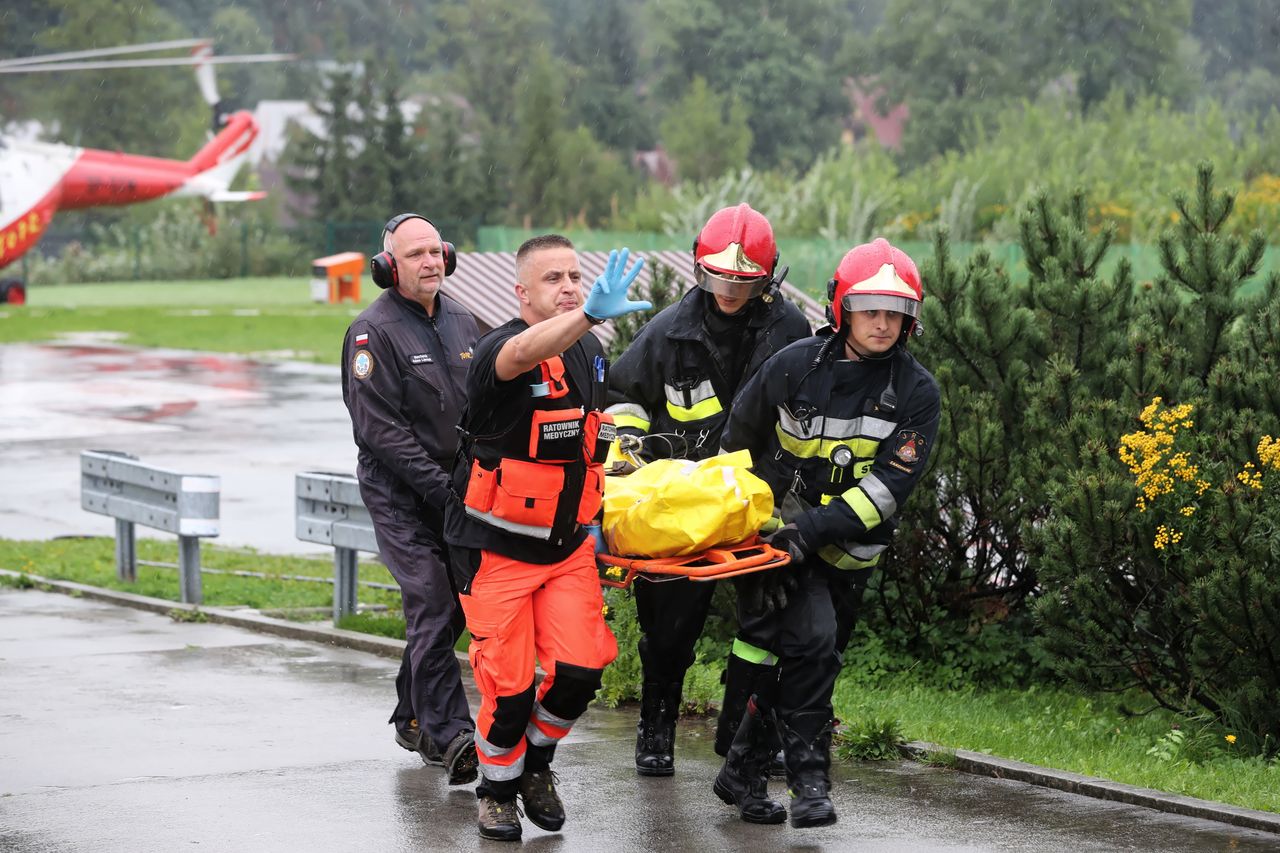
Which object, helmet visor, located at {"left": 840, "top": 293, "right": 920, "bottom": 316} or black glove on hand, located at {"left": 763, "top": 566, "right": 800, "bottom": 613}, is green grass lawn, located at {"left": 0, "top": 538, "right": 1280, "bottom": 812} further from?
helmet visor, located at {"left": 840, "top": 293, "right": 920, "bottom": 316}

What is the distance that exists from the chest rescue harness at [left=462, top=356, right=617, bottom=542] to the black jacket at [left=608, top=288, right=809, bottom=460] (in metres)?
0.88

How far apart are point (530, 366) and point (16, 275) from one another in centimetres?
5302

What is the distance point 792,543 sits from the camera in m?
6.07

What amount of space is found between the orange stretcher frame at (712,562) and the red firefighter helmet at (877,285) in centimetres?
83

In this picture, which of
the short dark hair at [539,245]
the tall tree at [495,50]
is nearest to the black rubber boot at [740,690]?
the short dark hair at [539,245]

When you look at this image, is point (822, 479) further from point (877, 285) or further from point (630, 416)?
point (630, 416)

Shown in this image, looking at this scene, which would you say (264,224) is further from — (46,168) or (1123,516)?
(1123,516)

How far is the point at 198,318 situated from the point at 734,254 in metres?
33.5

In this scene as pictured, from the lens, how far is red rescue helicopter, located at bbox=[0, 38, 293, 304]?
1613 inches

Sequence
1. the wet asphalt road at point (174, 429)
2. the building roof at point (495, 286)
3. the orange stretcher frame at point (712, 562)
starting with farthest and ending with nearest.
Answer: the wet asphalt road at point (174, 429) < the building roof at point (495, 286) < the orange stretcher frame at point (712, 562)

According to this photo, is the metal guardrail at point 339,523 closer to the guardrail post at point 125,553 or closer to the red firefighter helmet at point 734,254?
the guardrail post at point 125,553

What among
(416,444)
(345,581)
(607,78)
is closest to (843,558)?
(416,444)

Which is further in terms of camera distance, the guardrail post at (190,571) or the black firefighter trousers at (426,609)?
the guardrail post at (190,571)

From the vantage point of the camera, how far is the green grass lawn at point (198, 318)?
33.1 m
